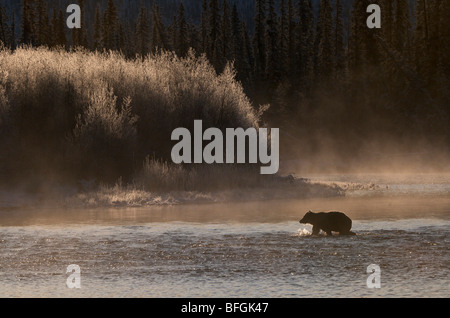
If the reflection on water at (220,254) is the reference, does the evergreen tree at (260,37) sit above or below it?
above

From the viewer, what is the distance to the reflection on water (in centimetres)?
1181

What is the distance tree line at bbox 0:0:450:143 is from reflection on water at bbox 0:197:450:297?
2122 inches

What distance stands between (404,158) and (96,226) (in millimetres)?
45527

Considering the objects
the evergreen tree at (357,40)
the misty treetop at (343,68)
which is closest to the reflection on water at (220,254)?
the misty treetop at (343,68)

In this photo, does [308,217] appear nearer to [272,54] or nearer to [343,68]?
[343,68]

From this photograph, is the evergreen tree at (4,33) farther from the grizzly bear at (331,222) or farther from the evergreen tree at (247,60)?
the grizzly bear at (331,222)

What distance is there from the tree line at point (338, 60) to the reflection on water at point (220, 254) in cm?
5389

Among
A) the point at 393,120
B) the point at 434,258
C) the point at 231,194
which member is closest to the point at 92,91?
the point at 231,194

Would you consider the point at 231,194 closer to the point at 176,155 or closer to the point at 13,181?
the point at 176,155

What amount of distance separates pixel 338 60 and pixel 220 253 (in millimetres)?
81546

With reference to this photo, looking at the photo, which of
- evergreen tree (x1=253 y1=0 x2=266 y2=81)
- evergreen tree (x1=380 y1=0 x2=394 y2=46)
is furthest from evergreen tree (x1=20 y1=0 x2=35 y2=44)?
evergreen tree (x1=380 y1=0 x2=394 y2=46)

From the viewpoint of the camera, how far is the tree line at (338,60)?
76.8 m

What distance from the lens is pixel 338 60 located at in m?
94.1

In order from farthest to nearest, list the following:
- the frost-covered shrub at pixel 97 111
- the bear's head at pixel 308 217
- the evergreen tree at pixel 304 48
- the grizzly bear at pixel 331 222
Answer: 1. the evergreen tree at pixel 304 48
2. the frost-covered shrub at pixel 97 111
3. the bear's head at pixel 308 217
4. the grizzly bear at pixel 331 222
